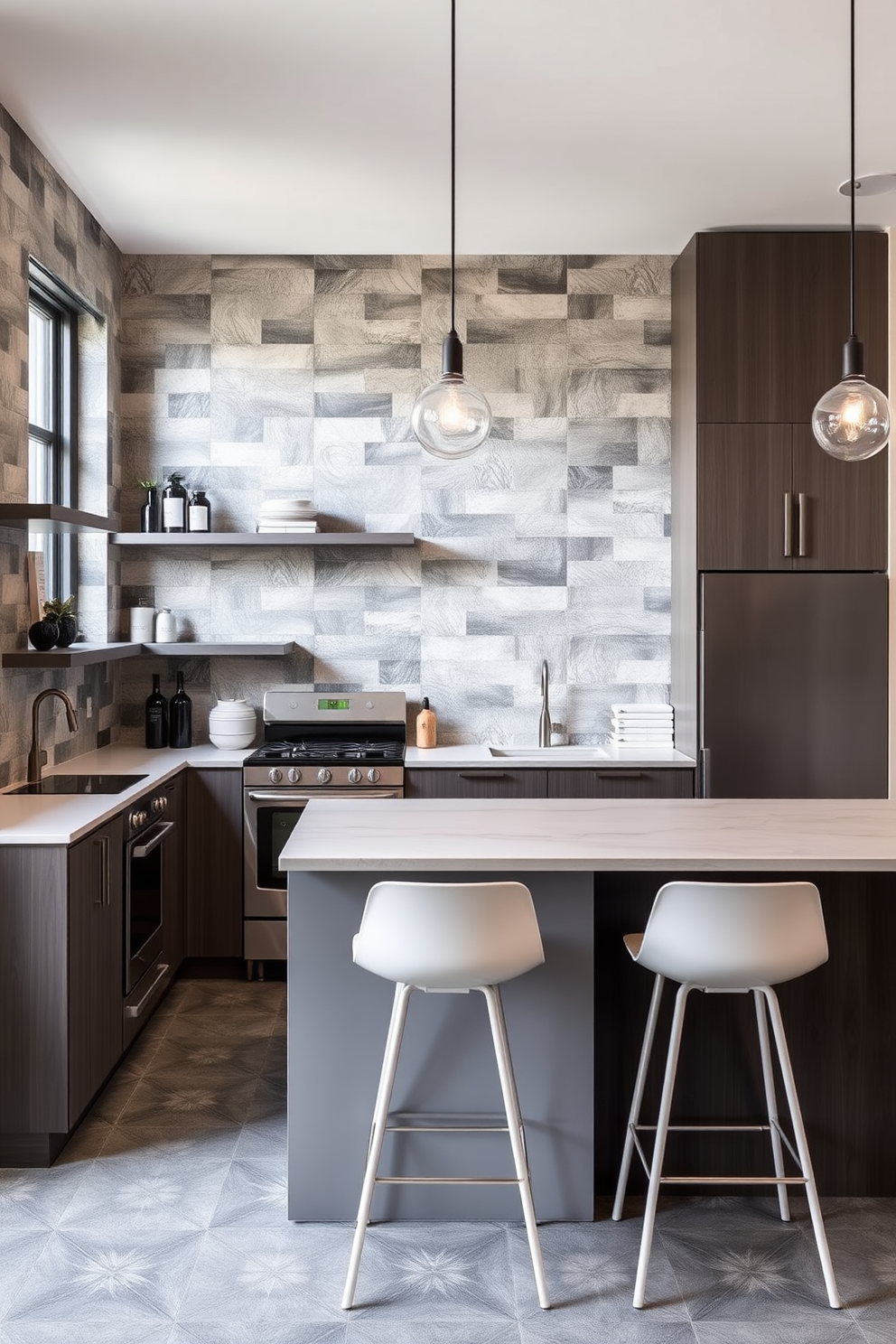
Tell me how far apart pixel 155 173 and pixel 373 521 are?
1.67 m

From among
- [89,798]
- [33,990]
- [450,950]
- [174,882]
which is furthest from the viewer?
[174,882]

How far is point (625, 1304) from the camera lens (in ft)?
7.53

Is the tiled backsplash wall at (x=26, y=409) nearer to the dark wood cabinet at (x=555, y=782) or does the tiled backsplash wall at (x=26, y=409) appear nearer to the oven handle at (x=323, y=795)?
the oven handle at (x=323, y=795)

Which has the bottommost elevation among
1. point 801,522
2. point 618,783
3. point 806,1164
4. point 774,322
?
point 806,1164

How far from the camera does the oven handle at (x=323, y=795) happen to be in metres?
4.34

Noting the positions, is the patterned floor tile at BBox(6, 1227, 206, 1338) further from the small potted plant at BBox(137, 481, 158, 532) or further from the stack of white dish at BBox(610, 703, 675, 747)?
the small potted plant at BBox(137, 481, 158, 532)

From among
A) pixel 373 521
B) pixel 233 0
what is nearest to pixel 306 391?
pixel 373 521

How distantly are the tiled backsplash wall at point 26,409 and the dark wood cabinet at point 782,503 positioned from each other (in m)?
2.51

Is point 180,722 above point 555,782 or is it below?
above

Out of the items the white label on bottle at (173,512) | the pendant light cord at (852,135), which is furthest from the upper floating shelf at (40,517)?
the pendant light cord at (852,135)

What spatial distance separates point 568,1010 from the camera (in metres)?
2.60

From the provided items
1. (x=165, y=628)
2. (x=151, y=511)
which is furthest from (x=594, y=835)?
(x=151, y=511)

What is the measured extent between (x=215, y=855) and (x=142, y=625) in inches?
43.6

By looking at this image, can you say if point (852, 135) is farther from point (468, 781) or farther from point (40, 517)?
point (468, 781)
